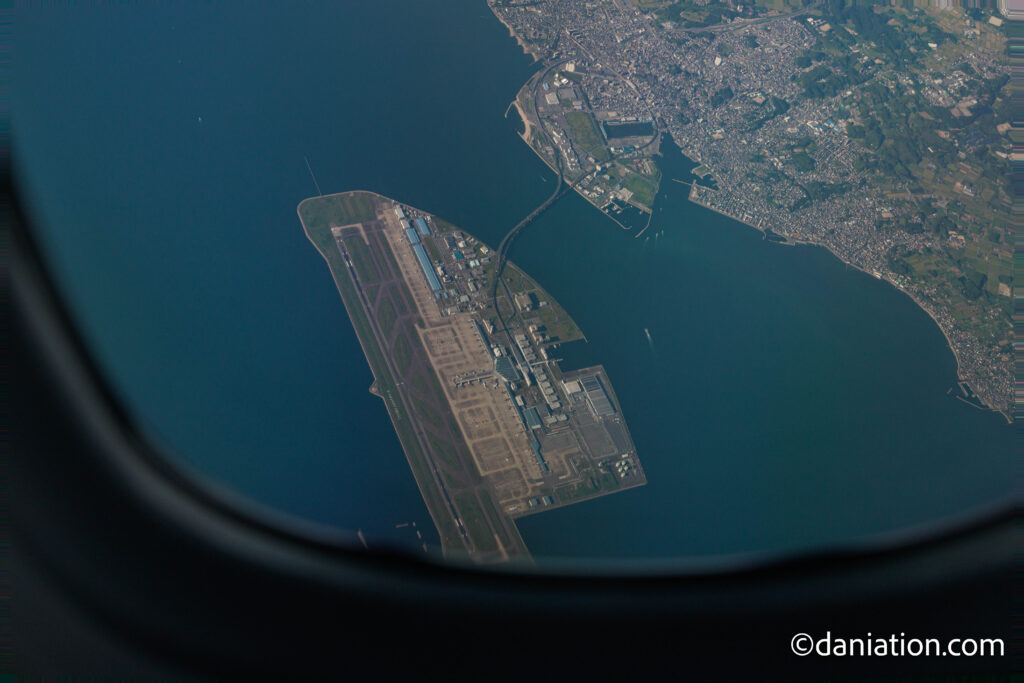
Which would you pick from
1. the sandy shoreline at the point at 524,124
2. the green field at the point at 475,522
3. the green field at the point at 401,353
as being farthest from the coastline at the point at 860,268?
the green field at the point at 475,522

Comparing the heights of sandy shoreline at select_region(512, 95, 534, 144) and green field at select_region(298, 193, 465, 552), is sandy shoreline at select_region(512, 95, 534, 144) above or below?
above

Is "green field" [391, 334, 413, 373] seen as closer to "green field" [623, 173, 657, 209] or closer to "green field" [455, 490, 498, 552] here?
"green field" [455, 490, 498, 552]

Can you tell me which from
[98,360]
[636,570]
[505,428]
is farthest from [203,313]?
[636,570]

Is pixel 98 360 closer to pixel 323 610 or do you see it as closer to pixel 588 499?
pixel 323 610

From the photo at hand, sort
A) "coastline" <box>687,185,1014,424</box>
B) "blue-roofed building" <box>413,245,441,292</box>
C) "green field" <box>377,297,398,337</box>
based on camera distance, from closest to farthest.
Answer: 1. "green field" <box>377,297,398,337</box>
2. "blue-roofed building" <box>413,245,441,292</box>
3. "coastline" <box>687,185,1014,424</box>

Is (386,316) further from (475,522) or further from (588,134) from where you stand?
(588,134)

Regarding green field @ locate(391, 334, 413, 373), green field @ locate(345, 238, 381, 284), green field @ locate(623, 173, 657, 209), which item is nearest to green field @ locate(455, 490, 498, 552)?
green field @ locate(391, 334, 413, 373)
